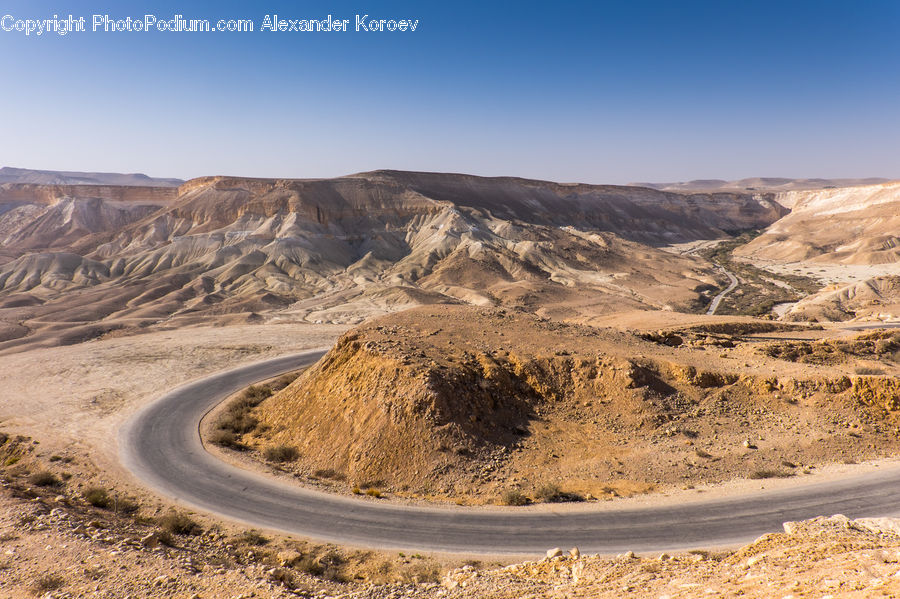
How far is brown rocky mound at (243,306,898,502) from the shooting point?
19.4 m

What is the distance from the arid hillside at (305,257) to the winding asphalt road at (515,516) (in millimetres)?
40947

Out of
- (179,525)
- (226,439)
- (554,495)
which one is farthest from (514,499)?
(226,439)

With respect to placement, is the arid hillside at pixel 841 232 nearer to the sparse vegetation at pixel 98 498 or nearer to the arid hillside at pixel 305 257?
the arid hillside at pixel 305 257

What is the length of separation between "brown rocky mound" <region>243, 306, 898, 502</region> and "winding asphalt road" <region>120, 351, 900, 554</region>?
146 centimetres

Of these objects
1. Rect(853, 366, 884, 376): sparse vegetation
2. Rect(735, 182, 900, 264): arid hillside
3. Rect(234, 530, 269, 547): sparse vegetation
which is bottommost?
Rect(234, 530, 269, 547): sparse vegetation

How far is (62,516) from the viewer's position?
14.5 metres

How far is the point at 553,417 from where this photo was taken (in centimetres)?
2262

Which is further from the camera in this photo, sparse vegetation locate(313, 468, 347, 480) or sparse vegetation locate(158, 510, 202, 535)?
sparse vegetation locate(313, 468, 347, 480)

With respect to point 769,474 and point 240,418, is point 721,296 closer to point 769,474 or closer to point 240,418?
point 769,474

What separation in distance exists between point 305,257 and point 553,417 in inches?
2879

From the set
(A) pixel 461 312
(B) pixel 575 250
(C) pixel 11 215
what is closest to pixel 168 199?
(C) pixel 11 215

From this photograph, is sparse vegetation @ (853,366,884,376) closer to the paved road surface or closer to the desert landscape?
the desert landscape

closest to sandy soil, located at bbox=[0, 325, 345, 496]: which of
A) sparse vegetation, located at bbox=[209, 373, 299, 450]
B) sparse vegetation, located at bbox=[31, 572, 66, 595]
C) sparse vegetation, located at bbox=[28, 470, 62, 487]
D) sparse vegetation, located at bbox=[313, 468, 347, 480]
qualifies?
sparse vegetation, located at bbox=[28, 470, 62, 487]

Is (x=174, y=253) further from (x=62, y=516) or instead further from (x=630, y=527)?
(x=630, y=527)
